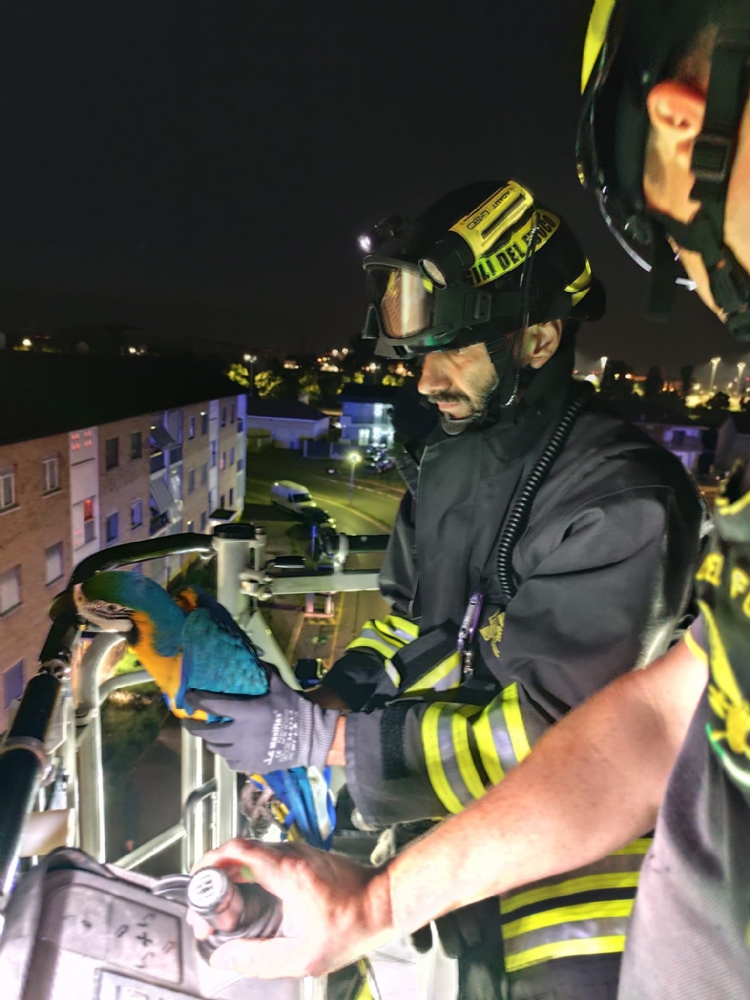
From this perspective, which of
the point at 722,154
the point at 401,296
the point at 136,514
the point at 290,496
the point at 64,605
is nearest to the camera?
the point at 722,154

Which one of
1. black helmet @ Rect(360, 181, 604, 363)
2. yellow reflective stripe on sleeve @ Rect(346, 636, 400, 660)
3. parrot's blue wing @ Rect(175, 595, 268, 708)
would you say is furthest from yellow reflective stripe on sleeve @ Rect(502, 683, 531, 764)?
black helmet @ Rect(360, 181, 604, 363)

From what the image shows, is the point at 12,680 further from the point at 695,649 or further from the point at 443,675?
the point at 695,649

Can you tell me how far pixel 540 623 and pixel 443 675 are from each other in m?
0.47

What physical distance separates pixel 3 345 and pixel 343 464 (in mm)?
25724

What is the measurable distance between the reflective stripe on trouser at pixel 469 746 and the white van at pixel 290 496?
24.6 meters

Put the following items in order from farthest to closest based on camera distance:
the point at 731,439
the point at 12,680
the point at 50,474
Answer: the point at 12,680 → the point at 50,474 → the point at 731,439

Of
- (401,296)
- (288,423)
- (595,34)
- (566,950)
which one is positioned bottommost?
(288,423)

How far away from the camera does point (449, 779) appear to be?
1466mm

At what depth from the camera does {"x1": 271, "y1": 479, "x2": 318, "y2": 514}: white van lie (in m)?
26.6

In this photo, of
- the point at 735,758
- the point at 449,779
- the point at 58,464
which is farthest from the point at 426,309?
the point at 58,464

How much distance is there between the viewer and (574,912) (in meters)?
1.18

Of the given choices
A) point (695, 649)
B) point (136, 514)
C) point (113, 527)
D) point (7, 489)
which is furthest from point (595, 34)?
point (136, 514)

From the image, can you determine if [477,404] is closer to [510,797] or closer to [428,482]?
[428,482]

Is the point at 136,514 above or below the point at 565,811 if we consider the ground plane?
below
